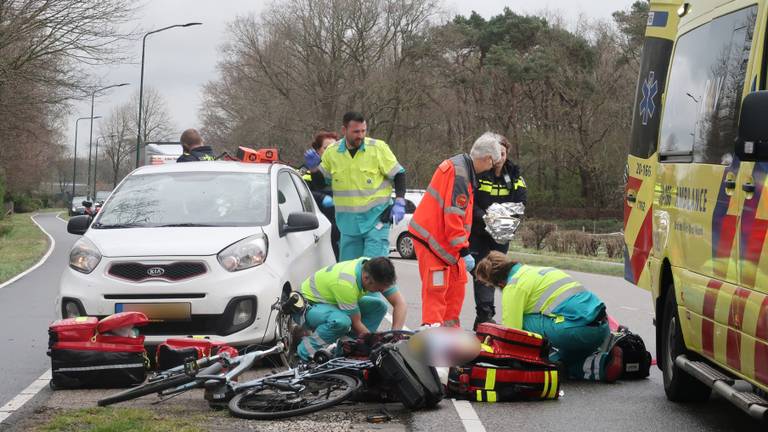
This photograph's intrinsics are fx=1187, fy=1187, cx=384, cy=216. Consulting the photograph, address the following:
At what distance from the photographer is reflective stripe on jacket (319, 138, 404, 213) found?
11219 mm

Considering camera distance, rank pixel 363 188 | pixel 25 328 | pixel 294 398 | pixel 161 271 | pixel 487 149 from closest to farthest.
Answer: pixel 294 398
pixel 161 271
pixel 487 149
pixel 363 188
pixel 25 328

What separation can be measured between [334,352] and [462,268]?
2.23m

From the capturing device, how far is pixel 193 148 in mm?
13859

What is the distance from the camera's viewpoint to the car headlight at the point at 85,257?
8703mm

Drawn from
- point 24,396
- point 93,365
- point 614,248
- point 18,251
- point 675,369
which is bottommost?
point 18,251

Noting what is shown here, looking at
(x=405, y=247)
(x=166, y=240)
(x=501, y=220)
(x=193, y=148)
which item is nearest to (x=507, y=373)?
(x=166, y=240)

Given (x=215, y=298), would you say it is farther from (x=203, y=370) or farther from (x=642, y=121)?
(x=642, y=121)

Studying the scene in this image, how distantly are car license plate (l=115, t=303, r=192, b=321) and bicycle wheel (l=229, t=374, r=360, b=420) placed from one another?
5.10 feet

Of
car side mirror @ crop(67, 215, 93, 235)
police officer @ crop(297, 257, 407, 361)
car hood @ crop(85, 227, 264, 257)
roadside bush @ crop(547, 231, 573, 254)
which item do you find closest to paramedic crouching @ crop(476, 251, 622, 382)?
police officer @ crop(297, 257, 407, 361)

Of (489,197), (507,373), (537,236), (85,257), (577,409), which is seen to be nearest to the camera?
(577,409)

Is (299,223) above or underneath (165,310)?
above

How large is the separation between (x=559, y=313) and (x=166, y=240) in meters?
2.94

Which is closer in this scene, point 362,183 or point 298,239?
point 298,239

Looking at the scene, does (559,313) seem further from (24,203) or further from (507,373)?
(24,203)
